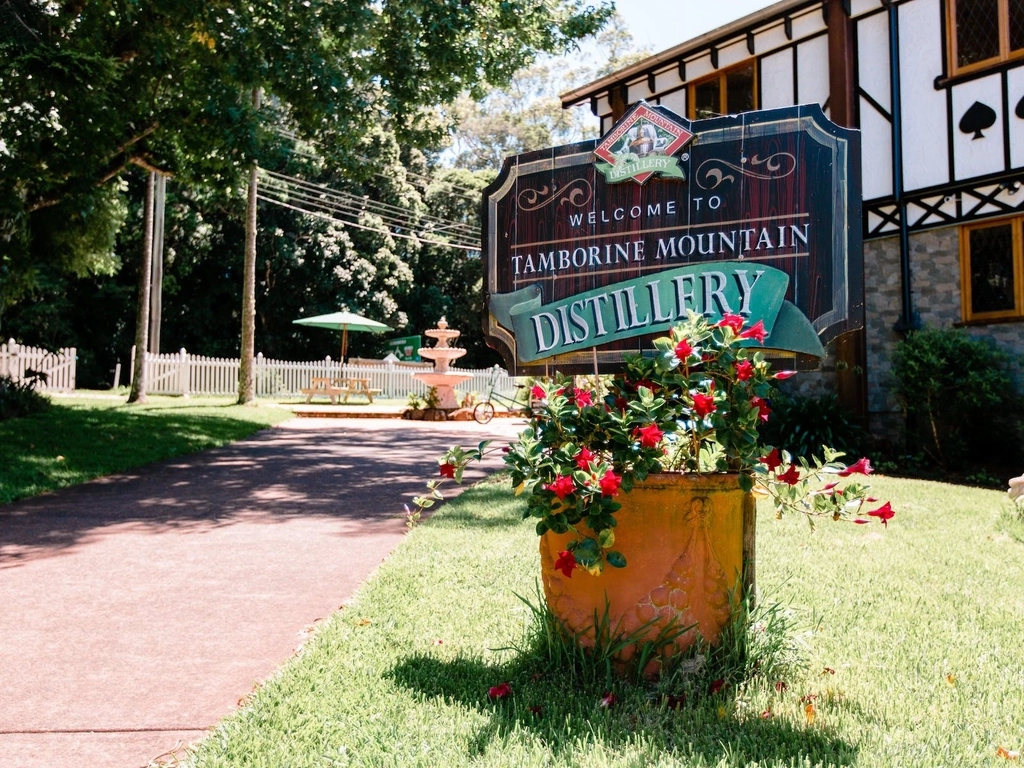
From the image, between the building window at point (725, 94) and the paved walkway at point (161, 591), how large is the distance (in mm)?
8516

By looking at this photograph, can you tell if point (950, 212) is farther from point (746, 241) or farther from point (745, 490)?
point (745, 490)

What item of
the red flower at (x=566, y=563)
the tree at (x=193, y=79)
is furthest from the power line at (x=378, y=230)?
the red flower at (x=566, y=563)

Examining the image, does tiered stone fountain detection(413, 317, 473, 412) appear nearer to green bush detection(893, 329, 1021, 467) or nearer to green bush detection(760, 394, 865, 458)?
green bush detection(760, 394, 865, 458)

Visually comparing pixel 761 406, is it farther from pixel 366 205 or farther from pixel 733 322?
pixel 366 205

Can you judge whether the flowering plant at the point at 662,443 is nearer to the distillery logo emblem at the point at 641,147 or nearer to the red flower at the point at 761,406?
the red flower at the point at 761,406

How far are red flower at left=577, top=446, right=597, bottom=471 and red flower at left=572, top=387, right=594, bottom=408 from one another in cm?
25

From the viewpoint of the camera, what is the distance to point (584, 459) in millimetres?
2664

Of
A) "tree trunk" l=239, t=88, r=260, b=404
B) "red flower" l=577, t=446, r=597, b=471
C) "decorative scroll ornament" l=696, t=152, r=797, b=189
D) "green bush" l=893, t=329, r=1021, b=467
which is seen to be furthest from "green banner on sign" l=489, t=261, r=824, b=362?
"tree trunk" l=239, t=88, r=260, b=404

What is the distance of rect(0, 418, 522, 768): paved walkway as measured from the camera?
2709 mm

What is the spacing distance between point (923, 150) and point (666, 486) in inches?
400

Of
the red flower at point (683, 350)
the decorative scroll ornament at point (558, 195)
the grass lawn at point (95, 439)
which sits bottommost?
the grass lawn at point (95, 439)

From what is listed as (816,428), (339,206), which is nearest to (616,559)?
(816,428)

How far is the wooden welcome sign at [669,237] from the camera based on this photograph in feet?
10.5

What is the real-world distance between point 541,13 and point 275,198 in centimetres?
1936
